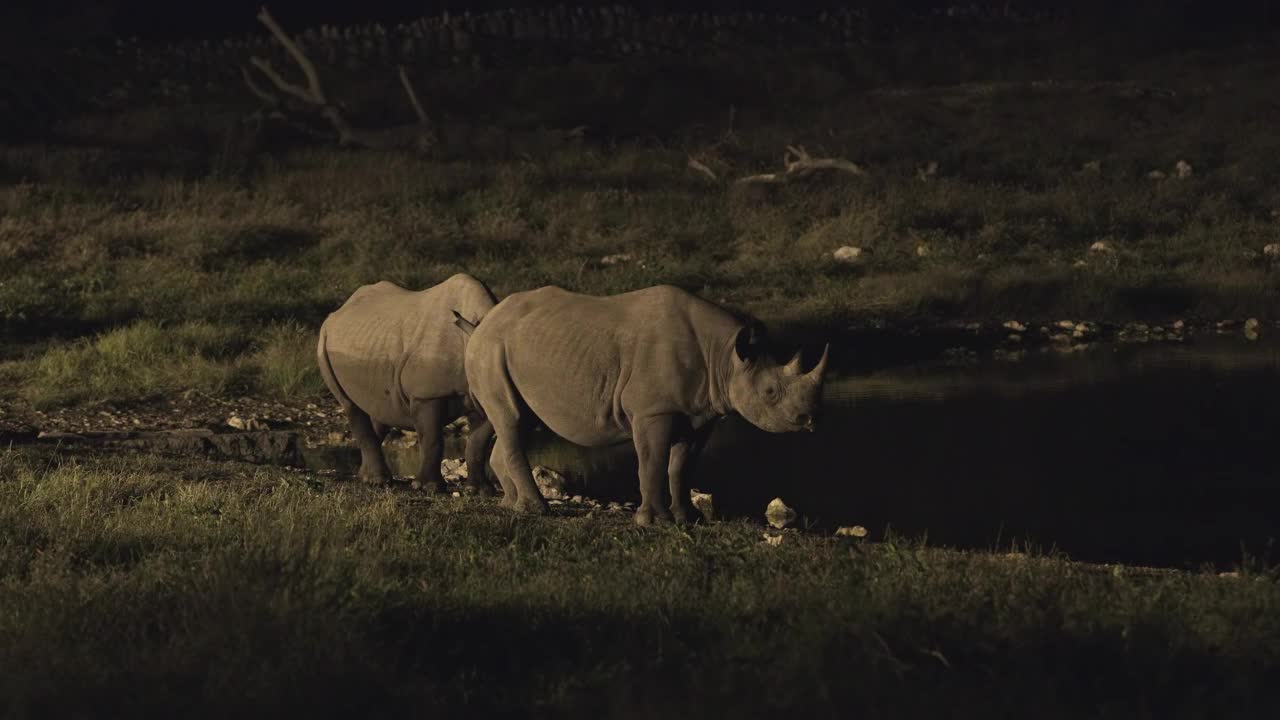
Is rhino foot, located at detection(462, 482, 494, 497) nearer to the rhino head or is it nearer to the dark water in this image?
the dark water

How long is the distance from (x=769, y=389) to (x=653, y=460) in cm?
69

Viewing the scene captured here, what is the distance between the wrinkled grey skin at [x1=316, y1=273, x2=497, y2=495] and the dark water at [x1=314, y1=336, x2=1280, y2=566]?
1.30 metres

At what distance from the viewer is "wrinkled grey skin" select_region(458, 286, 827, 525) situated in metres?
8.43

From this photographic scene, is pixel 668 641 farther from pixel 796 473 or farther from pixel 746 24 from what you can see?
pixel 746 24

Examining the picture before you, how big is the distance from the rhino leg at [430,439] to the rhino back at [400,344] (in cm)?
7

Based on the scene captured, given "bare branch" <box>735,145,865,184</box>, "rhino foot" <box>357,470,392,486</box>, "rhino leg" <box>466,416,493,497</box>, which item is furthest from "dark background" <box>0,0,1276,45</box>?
"rhino leg" <box>466,416,493,497</box>

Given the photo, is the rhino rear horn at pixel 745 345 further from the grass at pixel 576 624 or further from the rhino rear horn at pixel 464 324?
the rhino rear horn at pixel 464 324

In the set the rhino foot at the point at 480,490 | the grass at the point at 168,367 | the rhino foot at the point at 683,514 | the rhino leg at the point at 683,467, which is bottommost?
the grass at the point at 168,367

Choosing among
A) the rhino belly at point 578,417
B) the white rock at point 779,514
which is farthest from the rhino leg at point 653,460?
the white rock at point 779,514

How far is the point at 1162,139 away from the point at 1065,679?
23.1 meters

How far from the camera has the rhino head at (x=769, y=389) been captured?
8.36 m

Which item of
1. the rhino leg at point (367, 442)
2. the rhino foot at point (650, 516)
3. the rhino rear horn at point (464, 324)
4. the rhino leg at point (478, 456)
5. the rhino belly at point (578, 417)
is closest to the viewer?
the rhino foot at point (650, 516)

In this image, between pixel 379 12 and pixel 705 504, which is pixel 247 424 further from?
pixel 379 12

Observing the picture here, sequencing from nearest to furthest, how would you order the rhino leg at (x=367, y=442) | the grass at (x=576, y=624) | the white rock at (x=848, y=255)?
the grass at (x=576, y=624), the rhino leg at (x=367, y=442), the white rock at (x=848, y=255)
